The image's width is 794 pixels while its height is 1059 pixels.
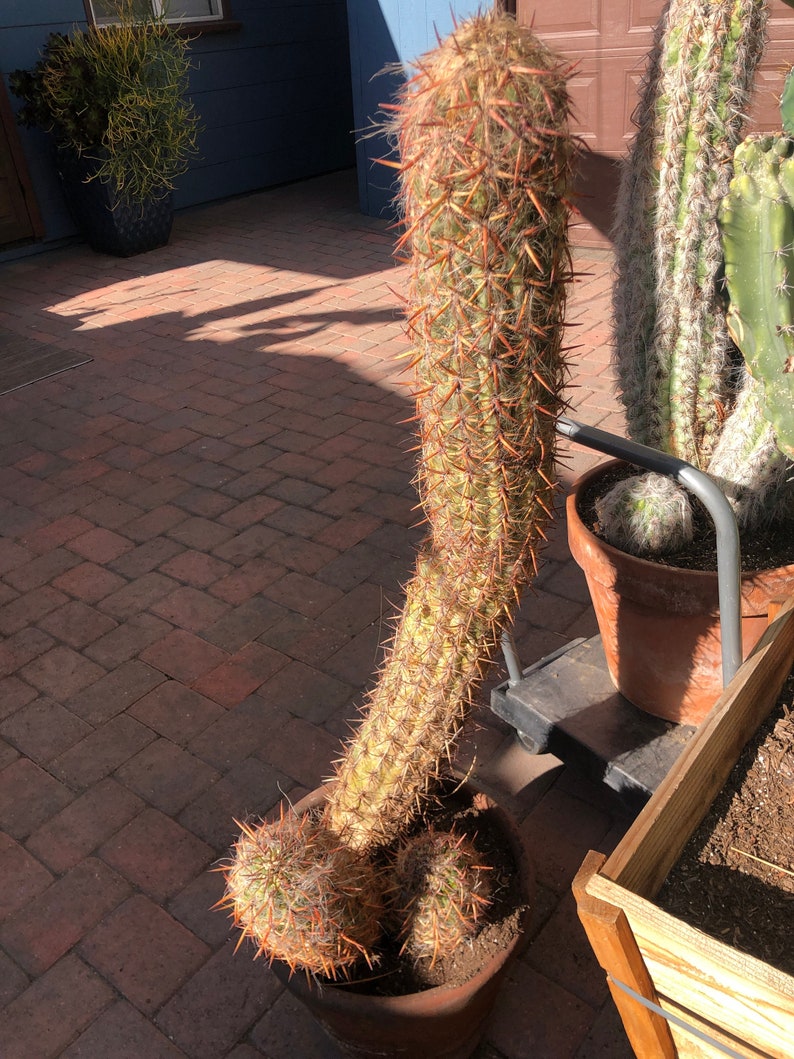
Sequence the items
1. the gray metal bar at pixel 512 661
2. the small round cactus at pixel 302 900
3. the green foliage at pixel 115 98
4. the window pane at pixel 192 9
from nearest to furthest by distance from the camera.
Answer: the small round cactus at pixel 302 900
the gray metal bar at pixel 512 661
the green foliage at pixel 115 98
the window pane at pixel 192 9

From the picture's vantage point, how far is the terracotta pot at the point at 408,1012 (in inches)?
57.4

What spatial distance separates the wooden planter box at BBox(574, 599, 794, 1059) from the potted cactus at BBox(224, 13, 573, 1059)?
0.39m

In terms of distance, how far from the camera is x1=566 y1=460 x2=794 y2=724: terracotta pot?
6.21 ft

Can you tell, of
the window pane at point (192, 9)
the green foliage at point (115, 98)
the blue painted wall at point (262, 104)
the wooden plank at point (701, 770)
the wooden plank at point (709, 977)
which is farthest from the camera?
the window pane at point (192, 9)

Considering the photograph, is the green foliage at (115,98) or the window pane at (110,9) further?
the window pane at (110,9)

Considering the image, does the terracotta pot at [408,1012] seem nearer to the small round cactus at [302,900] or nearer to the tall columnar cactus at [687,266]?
the small round cactus at [302,900]

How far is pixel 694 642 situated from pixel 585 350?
3.04 metres

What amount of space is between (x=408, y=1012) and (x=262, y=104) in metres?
8.47

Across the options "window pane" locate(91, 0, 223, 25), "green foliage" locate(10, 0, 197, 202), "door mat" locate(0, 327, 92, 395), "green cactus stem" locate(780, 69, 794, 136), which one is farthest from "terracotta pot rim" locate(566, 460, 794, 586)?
"window pane" locate(91, 0, 223, 25)

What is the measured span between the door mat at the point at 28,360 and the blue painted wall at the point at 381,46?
2.56m

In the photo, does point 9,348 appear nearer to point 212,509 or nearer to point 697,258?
point 212,509

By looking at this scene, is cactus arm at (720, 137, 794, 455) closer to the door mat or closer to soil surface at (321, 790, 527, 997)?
soil surface at (321, 790, 527, 997)

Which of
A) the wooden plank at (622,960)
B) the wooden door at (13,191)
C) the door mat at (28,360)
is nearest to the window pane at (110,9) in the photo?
the wooden door at (13,191)

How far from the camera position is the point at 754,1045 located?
101 cm
